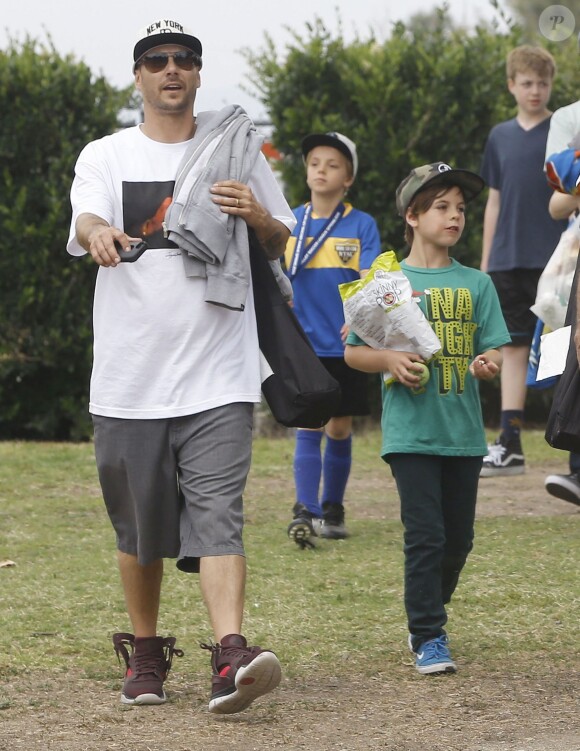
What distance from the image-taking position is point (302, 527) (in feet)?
22.2

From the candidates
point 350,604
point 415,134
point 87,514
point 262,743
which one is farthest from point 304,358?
point 415,134

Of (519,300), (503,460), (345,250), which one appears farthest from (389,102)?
(345,250)

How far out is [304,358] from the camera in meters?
4.48

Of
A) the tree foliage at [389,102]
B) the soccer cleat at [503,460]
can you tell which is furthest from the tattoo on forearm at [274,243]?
the tree foliage at [389,102]

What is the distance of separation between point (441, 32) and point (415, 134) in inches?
35.4

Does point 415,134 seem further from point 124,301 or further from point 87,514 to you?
point 124,301

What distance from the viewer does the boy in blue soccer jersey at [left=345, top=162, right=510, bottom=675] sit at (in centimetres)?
475

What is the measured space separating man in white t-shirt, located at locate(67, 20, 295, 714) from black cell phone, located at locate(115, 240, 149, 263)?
5.4 inches

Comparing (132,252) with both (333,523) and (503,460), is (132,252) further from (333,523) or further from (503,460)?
(503,460)

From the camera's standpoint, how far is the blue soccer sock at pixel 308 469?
696 centimetres

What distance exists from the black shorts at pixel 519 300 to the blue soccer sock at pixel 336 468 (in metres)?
2.12

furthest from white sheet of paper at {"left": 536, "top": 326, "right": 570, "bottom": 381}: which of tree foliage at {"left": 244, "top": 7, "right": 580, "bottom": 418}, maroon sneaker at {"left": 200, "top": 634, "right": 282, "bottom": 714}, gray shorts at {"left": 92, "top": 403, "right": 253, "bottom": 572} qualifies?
tree foliage at {"left": 244, "top": 7, "right": 580, "bottom": 418}

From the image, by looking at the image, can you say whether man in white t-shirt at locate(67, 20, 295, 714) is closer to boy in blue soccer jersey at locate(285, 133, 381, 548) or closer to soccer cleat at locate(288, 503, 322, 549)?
soccer cleat at locate(288, 503, 322, 549)

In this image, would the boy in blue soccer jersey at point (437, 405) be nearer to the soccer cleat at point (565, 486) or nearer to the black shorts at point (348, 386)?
the black shorts at point (348, 386)
